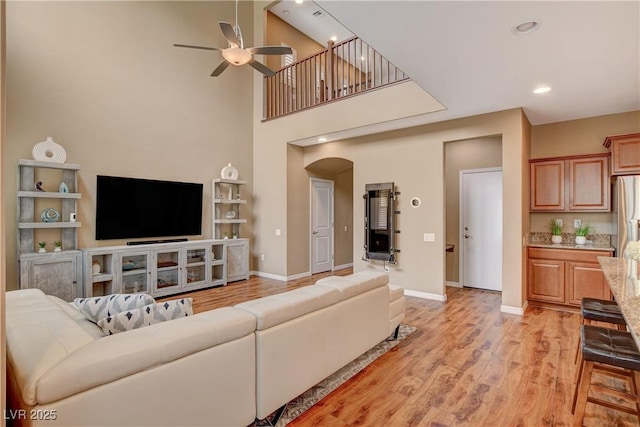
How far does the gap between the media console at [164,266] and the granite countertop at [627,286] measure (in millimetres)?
5460

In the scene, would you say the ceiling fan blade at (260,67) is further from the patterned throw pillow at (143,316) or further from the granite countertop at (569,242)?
the granite countertop at (569,242)

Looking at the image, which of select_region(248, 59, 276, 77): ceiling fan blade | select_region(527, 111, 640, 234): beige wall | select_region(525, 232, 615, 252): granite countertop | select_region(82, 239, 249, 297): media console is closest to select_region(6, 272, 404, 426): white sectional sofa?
select_region(82, 239, 249, 297): media console

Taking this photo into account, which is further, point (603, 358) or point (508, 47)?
point (508, 47)

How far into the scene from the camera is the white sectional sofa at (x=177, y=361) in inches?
49.8

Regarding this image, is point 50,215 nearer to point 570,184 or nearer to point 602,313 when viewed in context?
point 602,313

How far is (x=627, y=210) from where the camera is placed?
4094 millimetres

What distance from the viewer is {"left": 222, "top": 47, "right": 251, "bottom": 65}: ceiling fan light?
379cm

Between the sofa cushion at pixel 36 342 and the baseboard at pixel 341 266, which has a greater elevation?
the sofa cushion at pixel 36 342

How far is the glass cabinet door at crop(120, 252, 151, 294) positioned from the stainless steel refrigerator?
6.57 metres

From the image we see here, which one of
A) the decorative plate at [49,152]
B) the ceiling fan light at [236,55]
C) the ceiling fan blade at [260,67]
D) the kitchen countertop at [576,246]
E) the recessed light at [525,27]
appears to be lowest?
the kitchen countertop at [576,246]

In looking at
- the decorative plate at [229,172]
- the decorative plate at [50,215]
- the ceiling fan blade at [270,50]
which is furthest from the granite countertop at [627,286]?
the decorative plate at [50,215]

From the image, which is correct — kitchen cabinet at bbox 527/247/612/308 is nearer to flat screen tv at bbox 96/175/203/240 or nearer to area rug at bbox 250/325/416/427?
area rug at bbox 250/325/416/427

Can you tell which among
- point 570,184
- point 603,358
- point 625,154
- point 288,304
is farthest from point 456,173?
point 288,304

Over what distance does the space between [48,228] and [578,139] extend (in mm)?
7654
